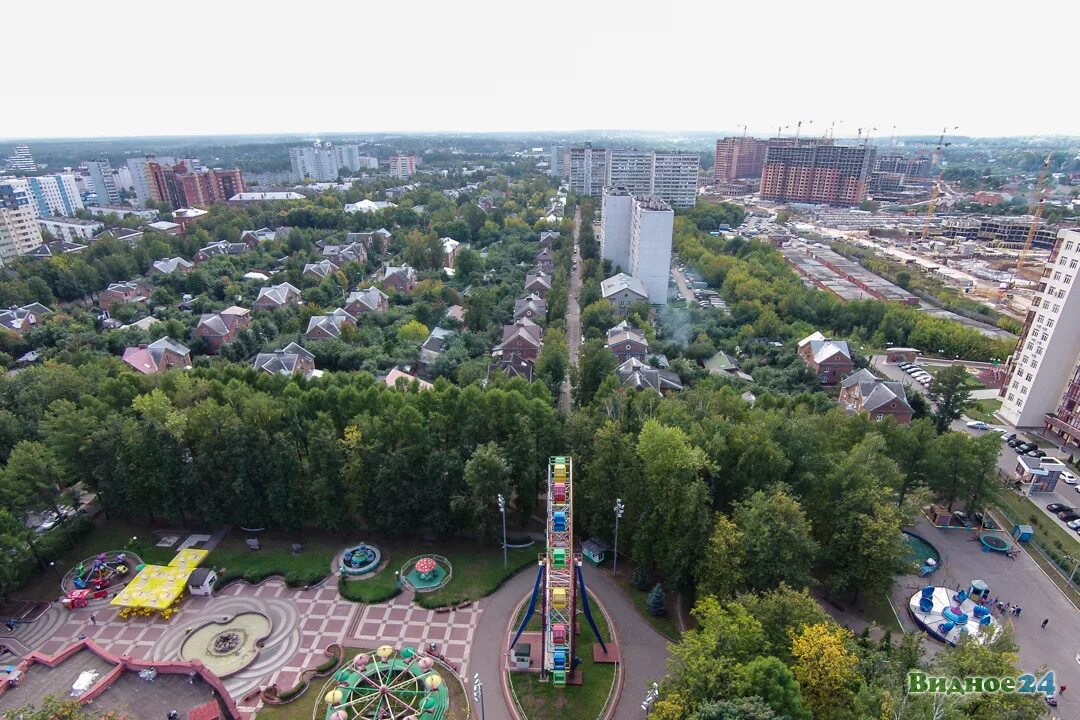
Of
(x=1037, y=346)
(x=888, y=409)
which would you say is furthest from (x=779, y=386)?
(x=1037, y=346)

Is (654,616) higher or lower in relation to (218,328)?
lower

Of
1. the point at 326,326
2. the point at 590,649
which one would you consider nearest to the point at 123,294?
the point at 326,326

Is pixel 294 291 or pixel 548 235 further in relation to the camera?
pixel 548 235

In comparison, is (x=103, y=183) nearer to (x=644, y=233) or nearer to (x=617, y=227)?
(x=617, y=227)

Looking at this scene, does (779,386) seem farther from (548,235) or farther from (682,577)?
(548,235)

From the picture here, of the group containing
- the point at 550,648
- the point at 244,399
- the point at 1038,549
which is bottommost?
the point at 1038,549

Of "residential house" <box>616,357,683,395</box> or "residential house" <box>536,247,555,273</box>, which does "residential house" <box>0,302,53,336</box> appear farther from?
"residential house" <box>616,357,683,395</box>

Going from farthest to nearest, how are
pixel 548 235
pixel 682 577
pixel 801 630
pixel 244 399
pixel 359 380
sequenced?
pixel 548 235, pixel 359 380, pixel 244 399, pixel 682 577, pixel 801 630
